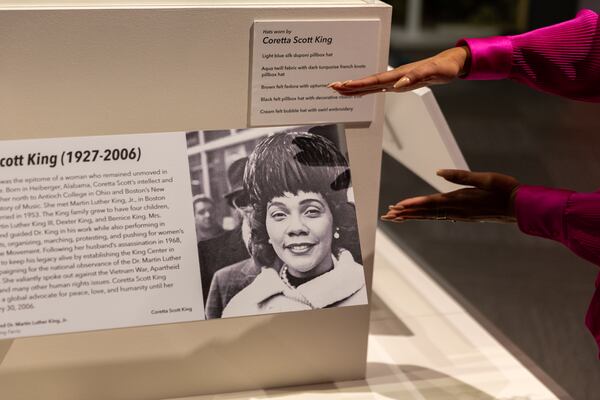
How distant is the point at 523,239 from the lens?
3.32m

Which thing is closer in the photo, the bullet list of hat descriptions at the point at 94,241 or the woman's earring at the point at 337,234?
the bullet list of hat descriptions at the point at 94,241

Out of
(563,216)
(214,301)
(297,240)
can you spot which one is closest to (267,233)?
(297,240)

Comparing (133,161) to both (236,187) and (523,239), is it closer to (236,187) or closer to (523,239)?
(236,187)

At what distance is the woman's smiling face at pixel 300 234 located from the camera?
5.05ft

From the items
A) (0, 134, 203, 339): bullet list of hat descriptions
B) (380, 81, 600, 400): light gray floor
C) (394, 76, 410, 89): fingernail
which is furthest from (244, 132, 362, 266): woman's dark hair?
(380, 81, 600, 400): light gray floor

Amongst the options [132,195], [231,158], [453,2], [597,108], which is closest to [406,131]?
[597,108]

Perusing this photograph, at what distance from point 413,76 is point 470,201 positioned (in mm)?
249

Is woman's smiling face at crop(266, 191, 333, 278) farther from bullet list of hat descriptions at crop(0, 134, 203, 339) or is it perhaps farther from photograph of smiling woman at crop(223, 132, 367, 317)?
bullet list of hat descriptions at crop(0, 134, 203, 339)

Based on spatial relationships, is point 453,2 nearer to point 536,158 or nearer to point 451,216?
point 536,158

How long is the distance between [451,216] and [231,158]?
43 cm

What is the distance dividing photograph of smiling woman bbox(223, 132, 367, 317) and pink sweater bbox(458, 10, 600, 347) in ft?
1.09

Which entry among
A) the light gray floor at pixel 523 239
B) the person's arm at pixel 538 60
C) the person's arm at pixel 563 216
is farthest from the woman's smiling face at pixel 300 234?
the light gray floor at pixel 523 239

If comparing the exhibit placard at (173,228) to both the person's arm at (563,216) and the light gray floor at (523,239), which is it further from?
the light gray floor at (523,239)

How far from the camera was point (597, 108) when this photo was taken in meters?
2.34
